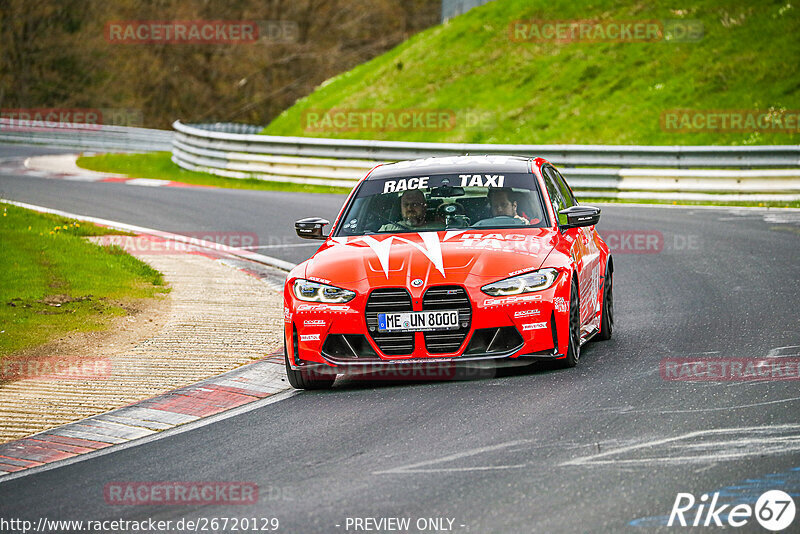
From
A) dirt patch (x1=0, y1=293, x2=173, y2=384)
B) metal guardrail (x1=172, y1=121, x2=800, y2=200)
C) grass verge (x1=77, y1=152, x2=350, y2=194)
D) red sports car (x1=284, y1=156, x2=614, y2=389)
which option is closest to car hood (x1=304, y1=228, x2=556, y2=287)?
red sports car (x1=284, y1=156, x2=614, y2=389)

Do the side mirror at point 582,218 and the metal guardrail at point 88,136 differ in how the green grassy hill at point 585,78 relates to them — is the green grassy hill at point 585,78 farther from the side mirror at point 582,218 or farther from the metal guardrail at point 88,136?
the side mirror at point 582,218

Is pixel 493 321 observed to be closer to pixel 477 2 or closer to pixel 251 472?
pixel 251 472

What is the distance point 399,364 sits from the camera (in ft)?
26.7

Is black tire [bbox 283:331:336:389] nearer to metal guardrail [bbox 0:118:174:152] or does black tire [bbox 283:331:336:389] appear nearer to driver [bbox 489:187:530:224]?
driver [bbox 489:187:530:224]

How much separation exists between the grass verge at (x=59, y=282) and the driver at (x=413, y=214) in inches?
137

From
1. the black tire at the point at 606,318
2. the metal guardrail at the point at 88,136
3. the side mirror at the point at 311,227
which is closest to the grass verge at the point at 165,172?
the metal guardrail at the point at 88,136

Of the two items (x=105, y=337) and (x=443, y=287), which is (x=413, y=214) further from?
(x=105, y=337)

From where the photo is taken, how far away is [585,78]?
101 ft

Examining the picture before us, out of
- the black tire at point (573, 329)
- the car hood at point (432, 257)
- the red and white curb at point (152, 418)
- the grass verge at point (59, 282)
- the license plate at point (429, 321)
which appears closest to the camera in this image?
the red and white curb at point (152, 418)

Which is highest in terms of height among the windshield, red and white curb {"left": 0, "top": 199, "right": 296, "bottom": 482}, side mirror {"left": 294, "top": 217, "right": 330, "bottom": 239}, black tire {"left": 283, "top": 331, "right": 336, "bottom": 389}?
the windshield

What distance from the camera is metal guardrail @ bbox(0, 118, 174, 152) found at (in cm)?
4056

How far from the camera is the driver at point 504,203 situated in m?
9.38

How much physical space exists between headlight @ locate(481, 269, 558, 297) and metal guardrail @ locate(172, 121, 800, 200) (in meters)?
13.9

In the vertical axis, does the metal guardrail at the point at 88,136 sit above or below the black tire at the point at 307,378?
above
